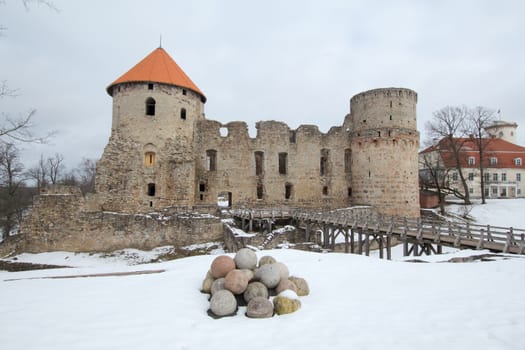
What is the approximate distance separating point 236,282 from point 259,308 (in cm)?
68

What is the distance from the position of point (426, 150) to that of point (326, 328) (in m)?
36.5

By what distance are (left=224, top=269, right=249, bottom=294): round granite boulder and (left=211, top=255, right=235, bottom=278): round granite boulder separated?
0.31 metres

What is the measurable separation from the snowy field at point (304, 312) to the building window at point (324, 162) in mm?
19318

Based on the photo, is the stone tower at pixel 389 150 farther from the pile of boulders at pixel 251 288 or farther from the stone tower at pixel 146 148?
the pile of boulders at pixel 251 288

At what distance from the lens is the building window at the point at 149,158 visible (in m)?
20.9

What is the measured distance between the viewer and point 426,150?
3578cm

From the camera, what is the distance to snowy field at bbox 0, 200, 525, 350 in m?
3.76

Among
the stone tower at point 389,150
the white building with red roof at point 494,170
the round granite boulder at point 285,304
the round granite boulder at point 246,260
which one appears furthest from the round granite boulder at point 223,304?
the white building with red roof at point 494,170

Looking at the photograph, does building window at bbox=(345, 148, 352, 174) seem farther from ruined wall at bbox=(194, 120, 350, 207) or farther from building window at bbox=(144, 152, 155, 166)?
building window at bbox=(144, 152, 155, 166)

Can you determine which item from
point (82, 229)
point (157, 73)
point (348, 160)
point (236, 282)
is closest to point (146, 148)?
point (157, 73)

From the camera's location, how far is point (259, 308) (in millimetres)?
4785

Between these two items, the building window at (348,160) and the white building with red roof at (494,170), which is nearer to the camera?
the building window at (348,160)

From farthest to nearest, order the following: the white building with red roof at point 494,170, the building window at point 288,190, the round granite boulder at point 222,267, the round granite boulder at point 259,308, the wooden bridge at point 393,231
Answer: the white building with red roof at point 494,170 → the building window at point 288,190 → the wooden bridge at point 393,231 → the round granite boulder at point 222,267 → the round granite boulder at point 259,308

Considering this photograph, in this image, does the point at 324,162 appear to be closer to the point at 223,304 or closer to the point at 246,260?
the point at 246,260
